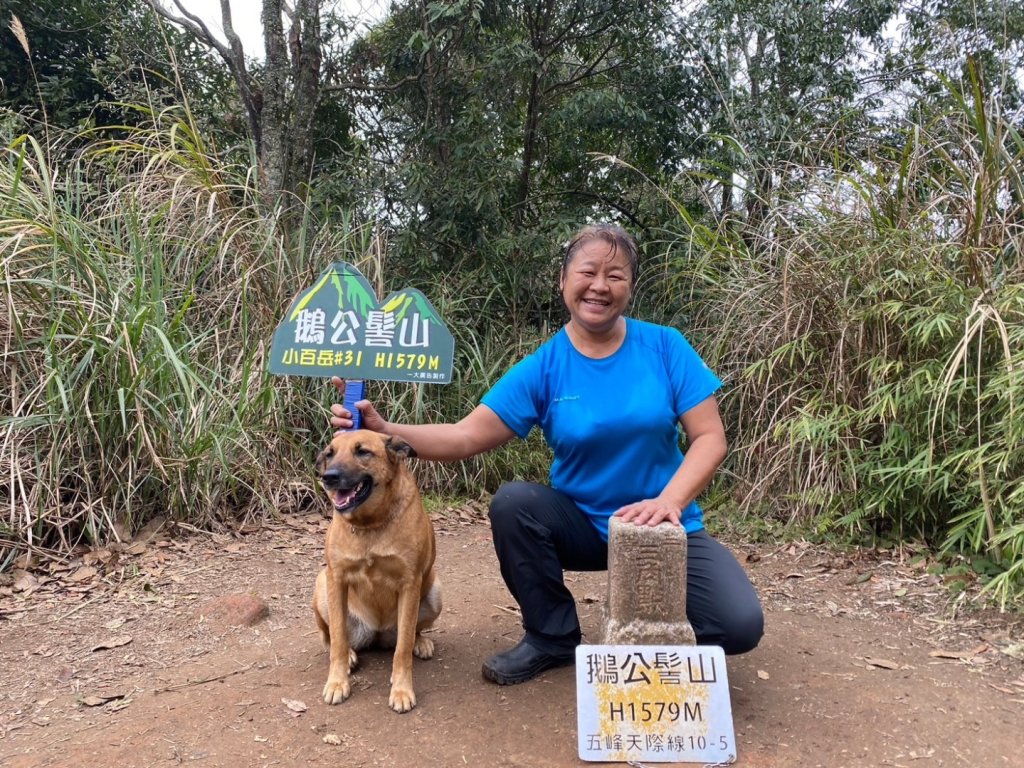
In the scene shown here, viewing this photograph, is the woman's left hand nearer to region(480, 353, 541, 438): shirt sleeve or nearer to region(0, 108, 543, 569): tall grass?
region(480, 353, 541, 438): shirt sleeve

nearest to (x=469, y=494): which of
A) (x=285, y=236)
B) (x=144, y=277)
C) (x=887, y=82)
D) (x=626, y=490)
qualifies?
(x=285, y=236)

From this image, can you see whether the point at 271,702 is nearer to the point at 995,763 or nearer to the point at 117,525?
the point at 117,525

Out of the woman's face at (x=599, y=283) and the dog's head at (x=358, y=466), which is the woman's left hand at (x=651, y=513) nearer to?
the woman's face at (x=599, y=283)

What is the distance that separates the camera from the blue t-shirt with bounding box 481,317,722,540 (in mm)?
2428

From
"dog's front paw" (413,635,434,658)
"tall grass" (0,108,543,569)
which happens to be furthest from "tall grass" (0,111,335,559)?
"dog's front paw" (413,635,434,658)

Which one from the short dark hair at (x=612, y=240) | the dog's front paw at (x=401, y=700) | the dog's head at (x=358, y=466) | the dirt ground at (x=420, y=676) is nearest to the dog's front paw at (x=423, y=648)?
the dirt ground at (x=420, y=676)

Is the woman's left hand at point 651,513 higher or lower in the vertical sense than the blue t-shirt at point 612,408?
lower

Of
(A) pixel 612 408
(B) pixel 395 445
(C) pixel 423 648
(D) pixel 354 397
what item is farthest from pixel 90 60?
(A) pixel 612 408

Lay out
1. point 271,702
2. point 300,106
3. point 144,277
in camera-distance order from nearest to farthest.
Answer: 1. point 271,702
2. point 144,277
3. point 300,106

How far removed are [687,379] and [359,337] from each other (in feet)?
3.71

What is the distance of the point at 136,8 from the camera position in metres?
6.73

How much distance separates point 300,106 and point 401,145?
2.83ft

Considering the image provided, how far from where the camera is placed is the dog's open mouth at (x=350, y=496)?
224cm

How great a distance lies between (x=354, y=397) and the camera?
8.27ft
